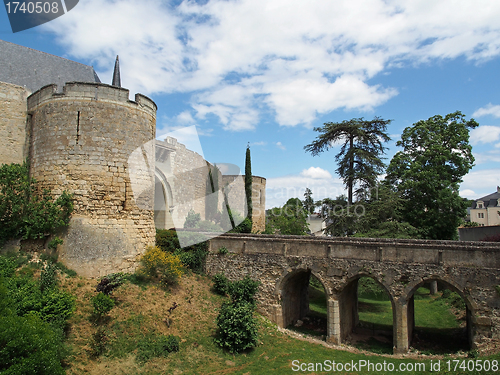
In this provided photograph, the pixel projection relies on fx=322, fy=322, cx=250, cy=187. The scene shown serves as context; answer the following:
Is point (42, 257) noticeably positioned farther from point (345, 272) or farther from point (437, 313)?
point (437, 313)

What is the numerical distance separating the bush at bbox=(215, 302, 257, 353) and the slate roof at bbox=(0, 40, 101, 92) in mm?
12384

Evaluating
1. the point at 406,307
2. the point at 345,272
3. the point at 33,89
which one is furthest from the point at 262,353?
the point at 33,89

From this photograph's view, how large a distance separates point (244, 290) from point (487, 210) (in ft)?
133

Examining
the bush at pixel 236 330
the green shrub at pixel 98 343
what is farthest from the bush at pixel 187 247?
the green shrub at pixel 98 343

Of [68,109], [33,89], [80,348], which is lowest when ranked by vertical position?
[80,348]

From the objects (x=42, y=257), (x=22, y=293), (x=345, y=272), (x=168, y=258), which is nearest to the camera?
(x=22, y=293)

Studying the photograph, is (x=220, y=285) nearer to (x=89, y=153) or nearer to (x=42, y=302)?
(x=42, y=302)

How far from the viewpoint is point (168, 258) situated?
42.9 ft

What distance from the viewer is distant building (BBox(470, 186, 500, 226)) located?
40.2 meters

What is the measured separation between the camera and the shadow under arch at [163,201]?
69.9 feet

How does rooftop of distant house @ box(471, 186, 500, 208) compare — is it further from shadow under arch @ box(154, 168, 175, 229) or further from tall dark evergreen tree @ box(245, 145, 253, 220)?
shadow under arch @ box(154, 168, 175, 229)

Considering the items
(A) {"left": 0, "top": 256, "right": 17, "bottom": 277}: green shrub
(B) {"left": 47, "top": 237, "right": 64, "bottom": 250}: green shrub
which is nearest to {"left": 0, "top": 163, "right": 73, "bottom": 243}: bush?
(B) {"left": 47, "top": 237, "right": 64, "bottom": 250}: green shrub

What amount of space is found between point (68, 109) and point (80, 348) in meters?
8.06

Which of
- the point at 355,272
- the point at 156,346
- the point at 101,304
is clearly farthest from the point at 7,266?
the point at 355,272
